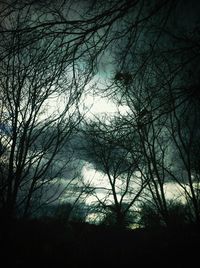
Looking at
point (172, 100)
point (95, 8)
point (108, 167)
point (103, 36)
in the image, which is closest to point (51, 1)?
point (95, 8)

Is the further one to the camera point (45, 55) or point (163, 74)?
point (163, 74)

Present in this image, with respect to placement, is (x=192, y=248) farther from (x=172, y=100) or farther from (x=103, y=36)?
(x=103, y=36)

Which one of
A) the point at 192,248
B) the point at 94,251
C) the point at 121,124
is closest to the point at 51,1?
the point at 121,124

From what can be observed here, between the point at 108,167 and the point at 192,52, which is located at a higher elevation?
the point at 108,167

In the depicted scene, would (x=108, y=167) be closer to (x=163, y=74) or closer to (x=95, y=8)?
(x=163, y=74)

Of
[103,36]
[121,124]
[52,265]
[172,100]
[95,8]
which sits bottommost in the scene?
[52,265]

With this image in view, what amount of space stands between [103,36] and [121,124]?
1.19 meters

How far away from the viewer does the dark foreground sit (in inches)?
277

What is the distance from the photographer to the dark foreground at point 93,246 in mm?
7035

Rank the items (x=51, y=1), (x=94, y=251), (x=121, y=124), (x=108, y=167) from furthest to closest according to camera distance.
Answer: (x=108, y=167)
(x=94, y=251)
(x=121, y=124)
(x=51, y=1)

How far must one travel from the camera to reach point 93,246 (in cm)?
989

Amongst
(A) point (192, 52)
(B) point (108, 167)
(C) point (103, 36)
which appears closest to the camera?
(C) point (103, 36)

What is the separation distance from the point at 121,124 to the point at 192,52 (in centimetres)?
159

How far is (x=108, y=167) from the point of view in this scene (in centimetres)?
1675
